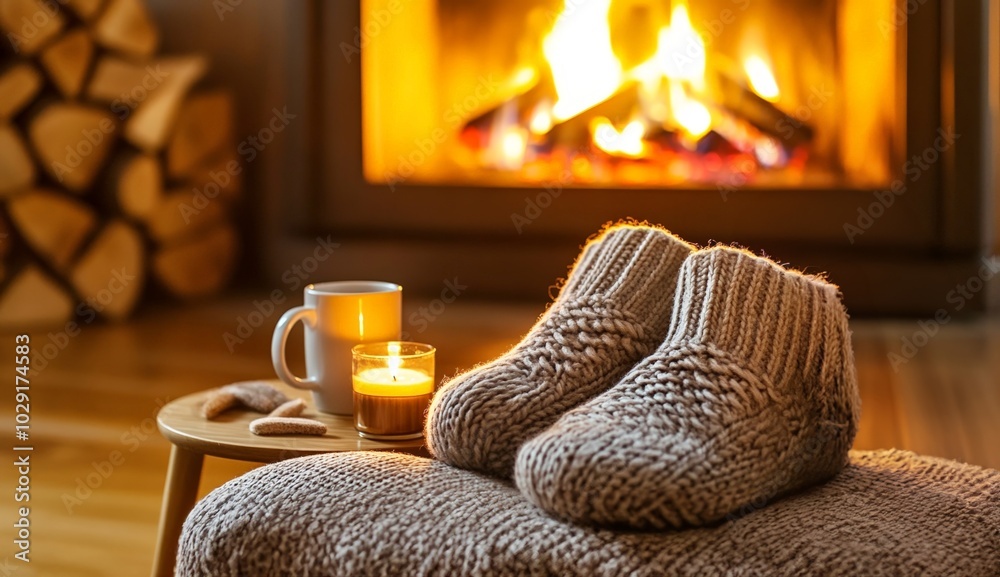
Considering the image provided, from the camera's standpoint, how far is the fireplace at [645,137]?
1961 mm

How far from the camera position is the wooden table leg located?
0.86 meters

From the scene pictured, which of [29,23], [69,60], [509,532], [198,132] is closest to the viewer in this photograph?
[509,532]

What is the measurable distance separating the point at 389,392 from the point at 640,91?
4.99 ft

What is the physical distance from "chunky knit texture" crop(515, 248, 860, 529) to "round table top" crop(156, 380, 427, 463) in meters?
0.18

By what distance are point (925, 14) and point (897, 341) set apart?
57 centimetres

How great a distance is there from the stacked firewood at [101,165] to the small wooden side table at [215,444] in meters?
A: 1.34

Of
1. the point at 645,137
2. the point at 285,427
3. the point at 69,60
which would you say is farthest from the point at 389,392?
the point at 69,60

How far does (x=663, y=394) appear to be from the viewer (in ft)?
2.15

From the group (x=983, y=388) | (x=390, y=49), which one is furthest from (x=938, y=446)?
(x=390, y=49)

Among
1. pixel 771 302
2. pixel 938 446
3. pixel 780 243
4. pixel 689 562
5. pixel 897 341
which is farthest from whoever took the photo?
pixel 780 243

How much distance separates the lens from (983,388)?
157cm

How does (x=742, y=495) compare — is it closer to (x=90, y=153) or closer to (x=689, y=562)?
(x=689, y=562)

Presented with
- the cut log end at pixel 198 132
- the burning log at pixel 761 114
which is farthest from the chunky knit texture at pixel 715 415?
the cut log end at pixel 198 132

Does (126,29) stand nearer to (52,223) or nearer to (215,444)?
(52,223)
